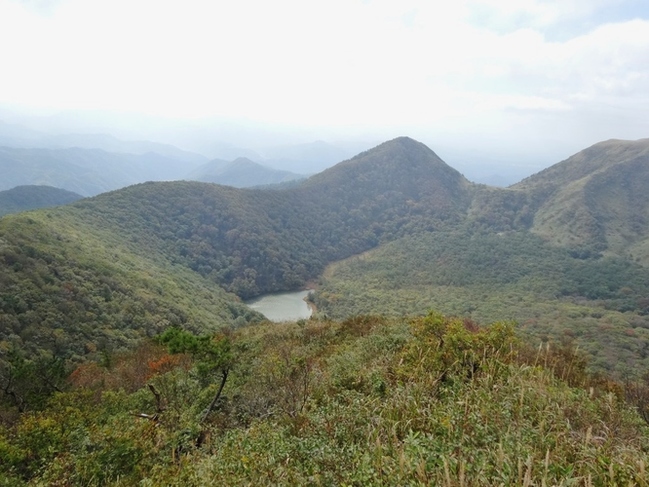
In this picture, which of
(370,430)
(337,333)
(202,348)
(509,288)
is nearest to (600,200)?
(509,288)

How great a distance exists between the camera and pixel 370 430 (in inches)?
200

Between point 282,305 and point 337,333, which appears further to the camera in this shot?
point 282,305

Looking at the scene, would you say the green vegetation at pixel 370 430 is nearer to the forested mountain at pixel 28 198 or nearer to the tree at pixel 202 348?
the tree at pixel 202 348

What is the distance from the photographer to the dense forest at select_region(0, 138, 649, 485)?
15.4ft

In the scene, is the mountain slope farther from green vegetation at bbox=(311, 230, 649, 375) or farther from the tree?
the tree

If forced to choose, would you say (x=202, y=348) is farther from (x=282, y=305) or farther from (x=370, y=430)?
(x=282, y=305)

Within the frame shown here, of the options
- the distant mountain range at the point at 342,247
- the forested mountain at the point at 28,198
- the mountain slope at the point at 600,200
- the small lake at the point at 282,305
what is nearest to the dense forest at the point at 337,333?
the distant mountain range at the point at 342,247

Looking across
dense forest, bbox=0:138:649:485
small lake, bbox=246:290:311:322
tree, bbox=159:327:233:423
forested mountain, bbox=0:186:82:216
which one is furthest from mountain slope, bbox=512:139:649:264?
forested mountain, bbox=0:186:82:216

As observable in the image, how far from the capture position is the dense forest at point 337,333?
470cm

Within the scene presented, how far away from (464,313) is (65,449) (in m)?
57.5

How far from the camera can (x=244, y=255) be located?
80.6 meters

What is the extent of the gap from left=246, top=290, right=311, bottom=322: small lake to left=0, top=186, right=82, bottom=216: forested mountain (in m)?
→ 101

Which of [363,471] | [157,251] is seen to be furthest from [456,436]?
[157,251]

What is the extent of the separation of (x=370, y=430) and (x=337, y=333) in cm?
1529
